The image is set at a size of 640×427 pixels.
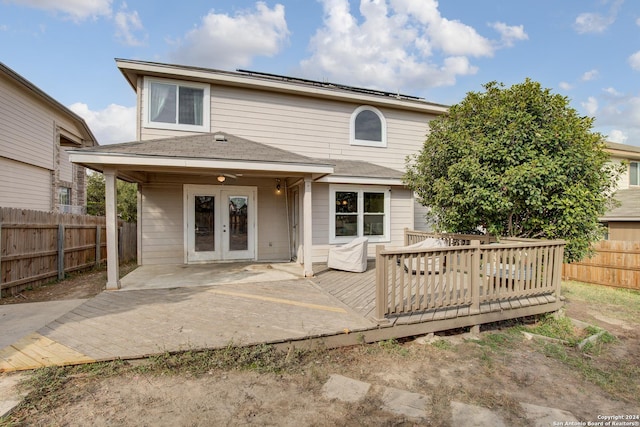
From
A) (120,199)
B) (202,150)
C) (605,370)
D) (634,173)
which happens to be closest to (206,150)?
(202,150)

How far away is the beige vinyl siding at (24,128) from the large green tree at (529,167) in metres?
12.4

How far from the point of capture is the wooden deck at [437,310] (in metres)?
3.96

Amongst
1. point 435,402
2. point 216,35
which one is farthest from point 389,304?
point 216,35

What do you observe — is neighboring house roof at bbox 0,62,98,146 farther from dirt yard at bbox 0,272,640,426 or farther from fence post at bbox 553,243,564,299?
fence post at bbox 553,243,564,299

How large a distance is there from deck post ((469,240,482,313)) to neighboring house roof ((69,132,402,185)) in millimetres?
3232

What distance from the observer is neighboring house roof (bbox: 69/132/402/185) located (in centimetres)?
526

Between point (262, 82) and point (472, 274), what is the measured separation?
278 inches

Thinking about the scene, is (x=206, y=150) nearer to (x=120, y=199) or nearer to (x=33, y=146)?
(x=33, y=146)

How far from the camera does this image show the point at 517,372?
11.2ft

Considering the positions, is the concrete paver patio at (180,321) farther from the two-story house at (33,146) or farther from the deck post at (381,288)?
the two-story house at (33,146)

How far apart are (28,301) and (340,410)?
586 cm

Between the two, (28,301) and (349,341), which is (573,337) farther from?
(28,301)

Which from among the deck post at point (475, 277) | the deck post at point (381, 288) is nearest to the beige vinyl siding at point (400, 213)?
the deck post at point (475, 277)

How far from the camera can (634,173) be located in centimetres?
1509
